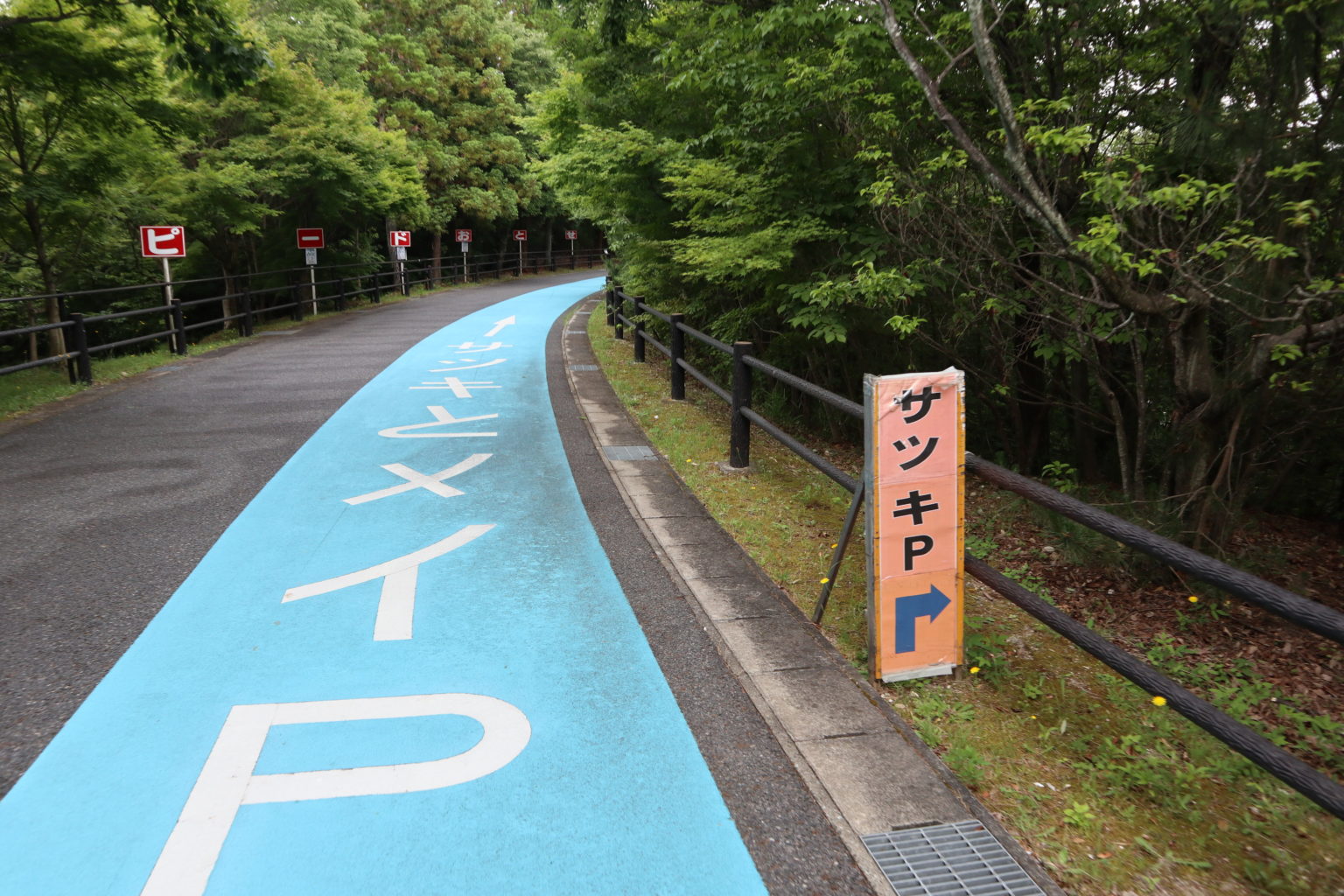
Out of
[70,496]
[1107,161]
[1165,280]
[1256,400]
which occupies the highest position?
[1107,161]

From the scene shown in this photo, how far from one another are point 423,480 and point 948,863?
5.41 m

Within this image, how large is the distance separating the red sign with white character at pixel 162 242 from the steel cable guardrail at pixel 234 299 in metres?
0.49

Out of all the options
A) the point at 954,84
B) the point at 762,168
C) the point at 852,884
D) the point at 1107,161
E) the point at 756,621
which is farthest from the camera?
the point at 762,168

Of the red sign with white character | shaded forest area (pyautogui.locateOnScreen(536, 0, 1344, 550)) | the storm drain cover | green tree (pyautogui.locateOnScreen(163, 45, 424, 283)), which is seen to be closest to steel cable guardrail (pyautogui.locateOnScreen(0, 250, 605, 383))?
the red sign with white character

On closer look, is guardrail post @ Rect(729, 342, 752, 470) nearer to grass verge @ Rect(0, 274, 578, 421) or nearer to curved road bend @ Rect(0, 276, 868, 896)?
curved road bend @ Rect(0, 276, 868, 896)

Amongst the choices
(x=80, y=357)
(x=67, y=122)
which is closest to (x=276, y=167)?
(x=67, y=122)

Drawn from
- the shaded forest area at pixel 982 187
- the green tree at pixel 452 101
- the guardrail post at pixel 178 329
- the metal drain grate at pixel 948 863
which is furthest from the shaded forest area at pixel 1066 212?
→ the green tree at pixel 452 101

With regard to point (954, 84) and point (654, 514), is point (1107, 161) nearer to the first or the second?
point (954, 84)

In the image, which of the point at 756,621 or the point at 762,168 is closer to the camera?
the point at 756,621

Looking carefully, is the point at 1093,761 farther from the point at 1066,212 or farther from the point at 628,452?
the point at 628,452

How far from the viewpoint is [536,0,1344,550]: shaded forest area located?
4613 mm

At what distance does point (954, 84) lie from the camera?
6367mm

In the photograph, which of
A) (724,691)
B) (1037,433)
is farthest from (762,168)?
(724,691)

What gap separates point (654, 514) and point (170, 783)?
3720 millimetres
